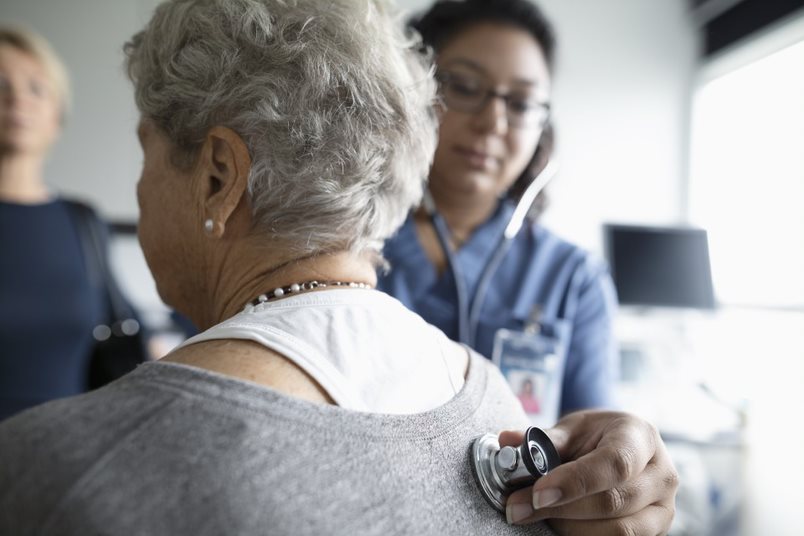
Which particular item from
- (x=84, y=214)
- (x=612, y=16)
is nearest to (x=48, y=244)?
(x=84, y=214)

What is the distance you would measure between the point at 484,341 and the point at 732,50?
3.00 m

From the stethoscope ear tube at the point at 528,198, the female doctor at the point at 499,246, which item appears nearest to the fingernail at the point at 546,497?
the female doctor at the point at 499,246

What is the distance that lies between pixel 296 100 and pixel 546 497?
46 cm

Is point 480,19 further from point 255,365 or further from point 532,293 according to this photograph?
point 255,365

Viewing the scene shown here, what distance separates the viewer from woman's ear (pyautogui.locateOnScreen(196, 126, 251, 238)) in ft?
2.19

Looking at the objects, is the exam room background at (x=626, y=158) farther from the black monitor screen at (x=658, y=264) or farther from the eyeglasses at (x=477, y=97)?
the eyeglasses at (x=477, y=97)

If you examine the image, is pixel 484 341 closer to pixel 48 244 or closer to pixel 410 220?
pixel 410 220

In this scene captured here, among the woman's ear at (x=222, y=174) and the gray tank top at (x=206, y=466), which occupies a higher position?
the woman's ear at (x=222, y=174)

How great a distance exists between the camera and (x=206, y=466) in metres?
0.47

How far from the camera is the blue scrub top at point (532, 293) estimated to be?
1.19 metres

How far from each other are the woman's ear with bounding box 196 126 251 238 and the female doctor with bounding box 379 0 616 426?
535mm

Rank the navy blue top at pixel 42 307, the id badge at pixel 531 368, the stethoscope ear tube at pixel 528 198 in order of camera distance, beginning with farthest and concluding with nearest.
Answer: the navy blue top at pixel 42 307 < the stethoscope ear tube at pixel 528 198 < the id badge at pixel 531 368

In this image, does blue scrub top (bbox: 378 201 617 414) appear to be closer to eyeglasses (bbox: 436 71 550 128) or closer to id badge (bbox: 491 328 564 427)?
id badge (bbox: 491 328 564 427)

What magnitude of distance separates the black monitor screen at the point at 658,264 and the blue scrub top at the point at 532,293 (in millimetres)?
1490
